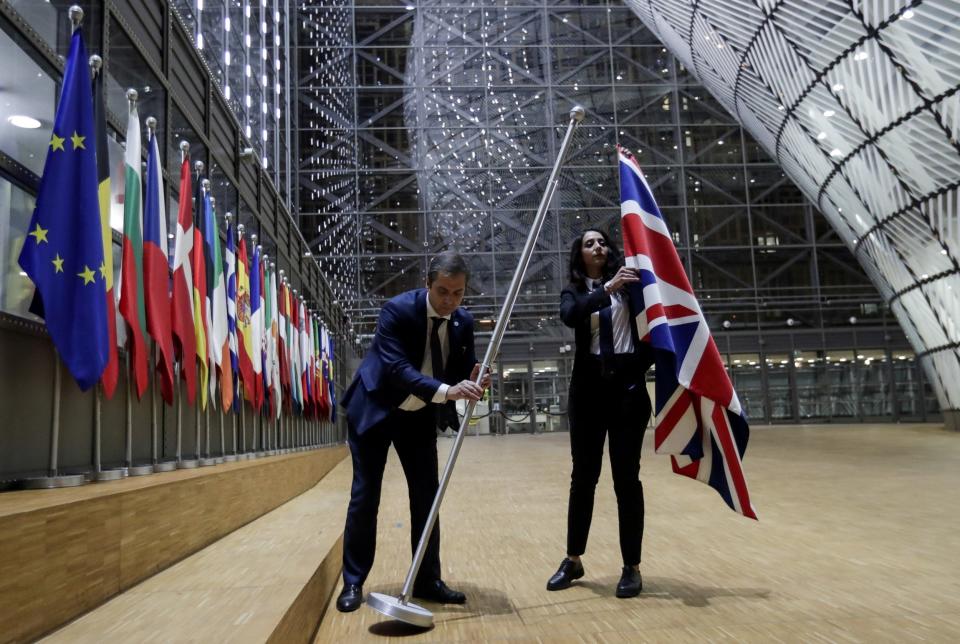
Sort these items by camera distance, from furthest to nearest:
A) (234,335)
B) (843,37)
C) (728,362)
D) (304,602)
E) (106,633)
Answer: (728,362)
(843,37)
(234,335)
(304,602)
(106,633)

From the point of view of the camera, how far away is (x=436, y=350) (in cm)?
334

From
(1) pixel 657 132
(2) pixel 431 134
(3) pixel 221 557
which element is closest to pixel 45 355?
(3) pixel 221 557

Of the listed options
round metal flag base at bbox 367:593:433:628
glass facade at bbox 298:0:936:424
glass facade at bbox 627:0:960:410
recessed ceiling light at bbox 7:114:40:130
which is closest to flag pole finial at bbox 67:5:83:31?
recessed ceiling light at bbox 7:114:40:130

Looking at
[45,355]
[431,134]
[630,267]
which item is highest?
[431,134]

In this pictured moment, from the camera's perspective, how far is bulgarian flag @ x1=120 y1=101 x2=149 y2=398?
456cm

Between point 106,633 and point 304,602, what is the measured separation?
0.68 metres

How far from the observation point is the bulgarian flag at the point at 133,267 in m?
4.56

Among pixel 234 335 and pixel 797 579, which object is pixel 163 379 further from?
pixel 797 579

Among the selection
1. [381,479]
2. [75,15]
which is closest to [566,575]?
[381,479]

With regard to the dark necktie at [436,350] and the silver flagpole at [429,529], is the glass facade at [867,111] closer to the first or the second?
the silver flagpole at [429,529]

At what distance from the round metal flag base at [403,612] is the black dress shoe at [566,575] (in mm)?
775

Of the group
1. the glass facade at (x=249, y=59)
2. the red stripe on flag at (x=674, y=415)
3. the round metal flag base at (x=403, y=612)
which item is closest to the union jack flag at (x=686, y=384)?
the red stripe on flag at (x=674, y=415)

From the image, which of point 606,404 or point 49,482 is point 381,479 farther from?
point 49,482

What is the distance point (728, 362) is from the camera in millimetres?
30734
